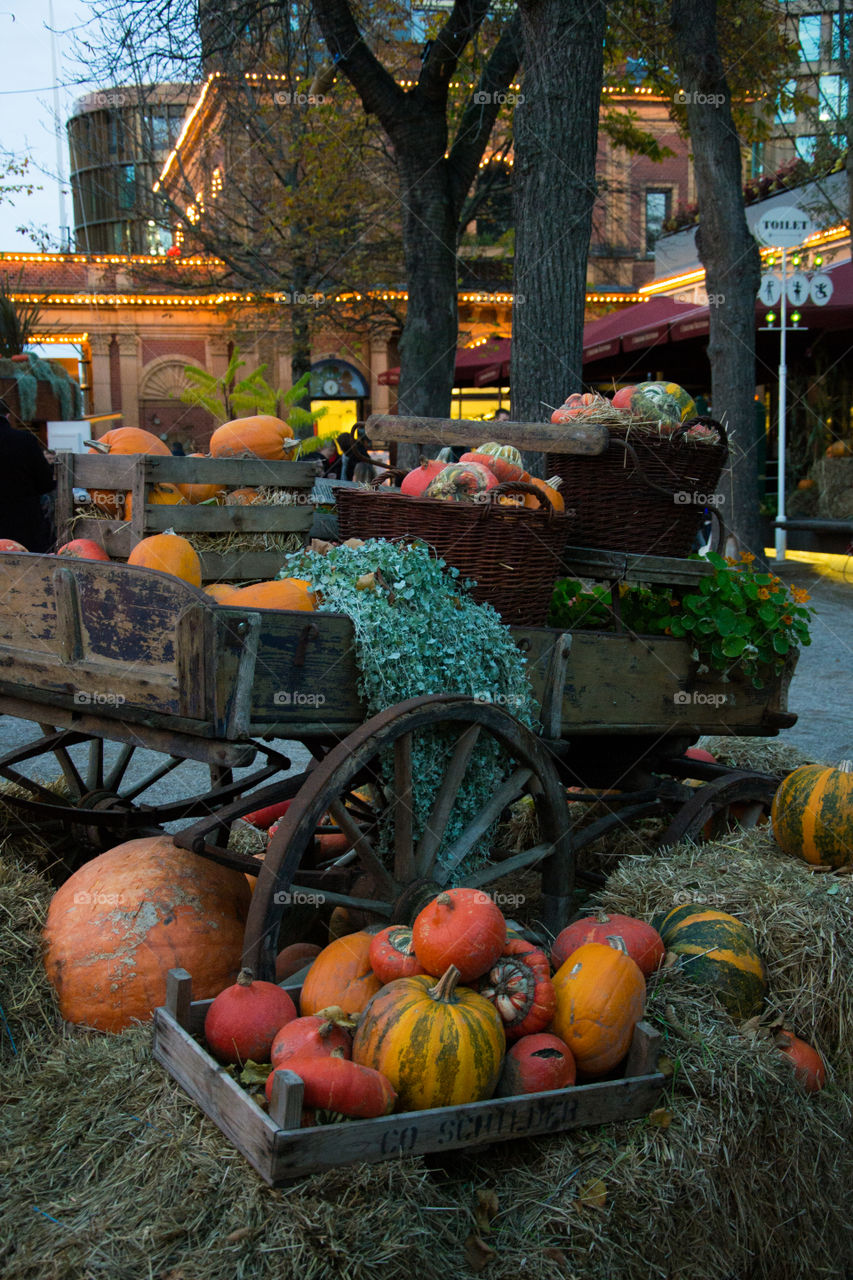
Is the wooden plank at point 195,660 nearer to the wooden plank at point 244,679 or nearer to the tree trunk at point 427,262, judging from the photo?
the wooden plank at point 244,679

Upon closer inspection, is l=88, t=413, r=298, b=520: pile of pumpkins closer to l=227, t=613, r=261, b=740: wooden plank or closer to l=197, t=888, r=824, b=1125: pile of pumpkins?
l=227, t=613, r=261, b=740: wooden plank

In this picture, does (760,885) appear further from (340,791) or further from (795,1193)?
(340,791)

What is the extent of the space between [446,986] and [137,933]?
1.04m

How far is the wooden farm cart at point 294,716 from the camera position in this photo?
2539 millimetres

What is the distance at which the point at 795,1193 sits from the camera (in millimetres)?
2549

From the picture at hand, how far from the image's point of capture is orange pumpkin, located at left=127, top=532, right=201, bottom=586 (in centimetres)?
314

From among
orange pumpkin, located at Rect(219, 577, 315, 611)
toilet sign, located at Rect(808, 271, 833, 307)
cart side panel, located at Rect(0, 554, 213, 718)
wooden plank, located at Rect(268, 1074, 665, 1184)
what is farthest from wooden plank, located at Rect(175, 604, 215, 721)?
toilet sign, located at Rect(808, 271, 833, 307)

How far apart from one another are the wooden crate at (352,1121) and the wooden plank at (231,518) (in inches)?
70.0

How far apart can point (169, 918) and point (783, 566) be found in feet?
42.0

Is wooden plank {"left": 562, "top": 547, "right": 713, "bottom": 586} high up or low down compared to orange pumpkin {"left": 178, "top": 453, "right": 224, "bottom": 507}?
down

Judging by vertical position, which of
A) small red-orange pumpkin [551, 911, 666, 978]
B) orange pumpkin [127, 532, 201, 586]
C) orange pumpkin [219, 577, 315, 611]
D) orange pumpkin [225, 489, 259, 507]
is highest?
orange pumpkin [225, 489, 259, 507]

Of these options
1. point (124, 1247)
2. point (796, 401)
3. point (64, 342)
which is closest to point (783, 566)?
point (796, 401)

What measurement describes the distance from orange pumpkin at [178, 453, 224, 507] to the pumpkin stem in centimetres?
235

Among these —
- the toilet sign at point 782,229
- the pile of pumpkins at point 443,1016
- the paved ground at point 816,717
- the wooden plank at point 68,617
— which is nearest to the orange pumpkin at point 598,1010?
the pile of pumpkins at point 443,1016
